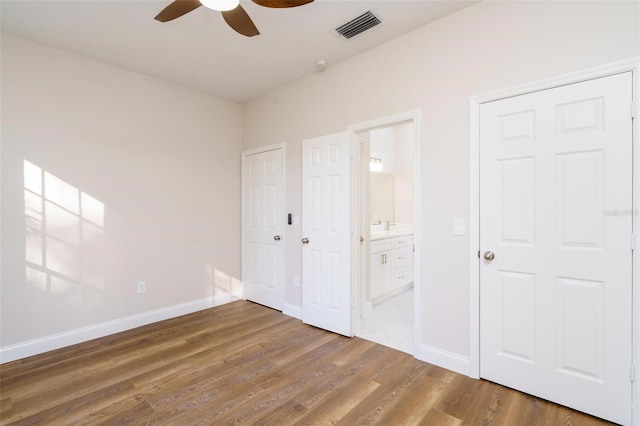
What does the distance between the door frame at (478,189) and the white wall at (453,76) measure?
0.17ft

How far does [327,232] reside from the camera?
3.20 metres

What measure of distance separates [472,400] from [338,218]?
1.86 meters

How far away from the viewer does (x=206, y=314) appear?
368 cm

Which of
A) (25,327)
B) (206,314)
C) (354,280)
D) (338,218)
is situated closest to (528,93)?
(338,218)

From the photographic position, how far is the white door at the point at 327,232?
3.03 metres

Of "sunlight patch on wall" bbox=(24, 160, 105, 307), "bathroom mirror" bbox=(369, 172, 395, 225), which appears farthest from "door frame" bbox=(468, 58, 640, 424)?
"sunlight patch on wall" bbox=(24, 160, 105, 307)

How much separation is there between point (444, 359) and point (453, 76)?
2.32 meters

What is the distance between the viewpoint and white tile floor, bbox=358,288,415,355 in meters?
2.85

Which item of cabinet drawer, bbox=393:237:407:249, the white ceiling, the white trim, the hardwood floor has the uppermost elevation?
the white ceiling

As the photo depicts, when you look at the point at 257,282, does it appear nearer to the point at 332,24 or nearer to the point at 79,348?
the point at 79,348

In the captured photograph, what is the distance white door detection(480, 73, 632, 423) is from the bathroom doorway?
624 mm

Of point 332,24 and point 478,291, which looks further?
point 332,24

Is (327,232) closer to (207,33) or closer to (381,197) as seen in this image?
(207,33)

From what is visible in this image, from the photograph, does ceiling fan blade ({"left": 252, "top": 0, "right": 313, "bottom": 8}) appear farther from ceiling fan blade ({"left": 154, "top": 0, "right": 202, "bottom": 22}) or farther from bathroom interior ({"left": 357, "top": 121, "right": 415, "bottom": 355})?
bathroom interior ({"left": 357, "top": 121, "right": 415, "bottom": 355})
